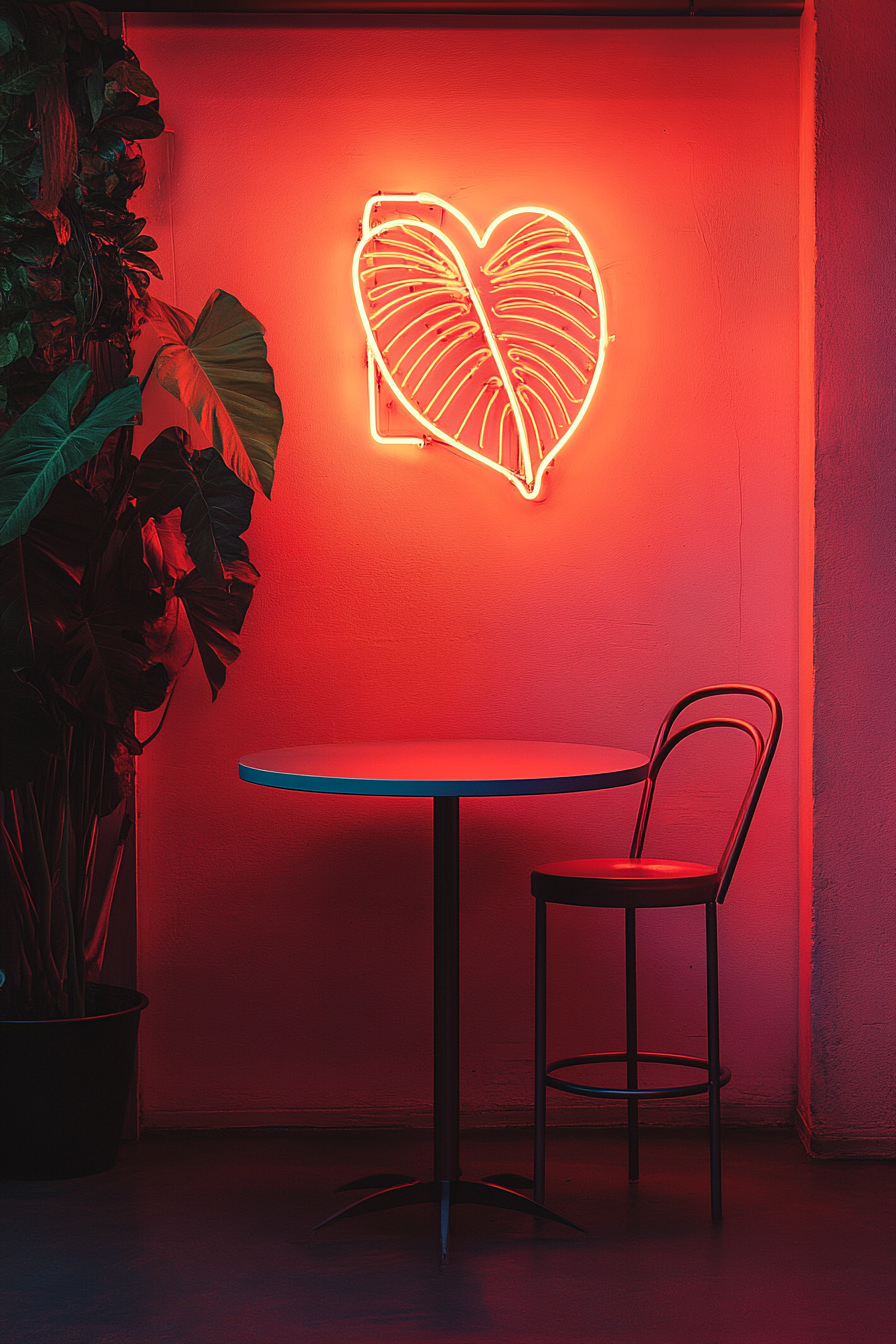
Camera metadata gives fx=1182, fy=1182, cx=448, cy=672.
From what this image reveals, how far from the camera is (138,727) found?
10.1 ft

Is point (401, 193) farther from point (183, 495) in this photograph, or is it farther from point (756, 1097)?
point (756, 1097)

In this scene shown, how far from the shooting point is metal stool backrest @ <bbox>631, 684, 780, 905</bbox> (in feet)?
8.13

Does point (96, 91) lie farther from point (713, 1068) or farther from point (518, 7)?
point (713, 1068)

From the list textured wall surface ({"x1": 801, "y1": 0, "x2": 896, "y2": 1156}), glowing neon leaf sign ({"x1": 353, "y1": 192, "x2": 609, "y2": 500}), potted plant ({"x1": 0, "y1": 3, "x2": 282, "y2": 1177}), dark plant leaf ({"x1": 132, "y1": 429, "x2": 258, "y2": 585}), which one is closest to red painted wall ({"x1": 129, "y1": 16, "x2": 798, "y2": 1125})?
glowing neon leaf sign ({"x1": 353, "y1": 192, "x2": 609, "y2": 500})

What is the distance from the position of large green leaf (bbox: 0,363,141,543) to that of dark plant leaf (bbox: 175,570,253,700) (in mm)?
479

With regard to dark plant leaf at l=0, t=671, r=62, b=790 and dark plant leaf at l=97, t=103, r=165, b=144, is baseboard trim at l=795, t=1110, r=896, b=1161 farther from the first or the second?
dark plant leaf at l=97, t=103, r=165, b=144

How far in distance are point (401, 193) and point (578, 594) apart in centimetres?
113

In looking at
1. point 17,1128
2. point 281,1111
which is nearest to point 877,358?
point 281,1111

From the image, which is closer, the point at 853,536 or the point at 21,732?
the point at 21,732

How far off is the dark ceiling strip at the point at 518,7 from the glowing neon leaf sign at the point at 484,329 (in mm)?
463

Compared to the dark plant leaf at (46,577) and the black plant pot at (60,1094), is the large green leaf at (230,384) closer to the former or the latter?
the dark plant leaf at (46,577)

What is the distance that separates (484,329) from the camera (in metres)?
3.03

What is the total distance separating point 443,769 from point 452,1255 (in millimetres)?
944

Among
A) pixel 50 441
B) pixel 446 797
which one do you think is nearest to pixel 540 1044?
pixel 446 797
